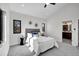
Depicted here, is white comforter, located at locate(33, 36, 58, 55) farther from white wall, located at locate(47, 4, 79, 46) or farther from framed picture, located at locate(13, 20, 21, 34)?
framed picture, located at locate(13, 20, 21, 34)

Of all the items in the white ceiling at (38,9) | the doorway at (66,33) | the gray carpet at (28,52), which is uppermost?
the white ceiling at (38,9)

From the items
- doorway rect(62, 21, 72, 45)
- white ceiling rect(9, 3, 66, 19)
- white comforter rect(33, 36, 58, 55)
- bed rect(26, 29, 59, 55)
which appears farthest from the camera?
white comforter rect(33, 36, 58, 55)

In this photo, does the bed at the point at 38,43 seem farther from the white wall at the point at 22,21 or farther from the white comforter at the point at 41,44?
the white wall at the point at 22,21

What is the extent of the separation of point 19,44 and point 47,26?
1.02m

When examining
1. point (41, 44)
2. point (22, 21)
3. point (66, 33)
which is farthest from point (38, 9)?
point (41, 44)

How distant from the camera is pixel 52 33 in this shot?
2480 mm

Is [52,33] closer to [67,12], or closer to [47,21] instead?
[47,21]

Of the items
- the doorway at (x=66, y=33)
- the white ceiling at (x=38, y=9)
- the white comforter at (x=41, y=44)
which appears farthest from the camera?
the white comforter at (x=41, y=44)

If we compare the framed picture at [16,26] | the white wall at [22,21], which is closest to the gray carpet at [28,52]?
the white wall at [22,21]

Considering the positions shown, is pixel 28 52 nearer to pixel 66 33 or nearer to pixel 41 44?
pixel 41 44

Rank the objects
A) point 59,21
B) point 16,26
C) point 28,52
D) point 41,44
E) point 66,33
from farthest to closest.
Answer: point 41,44 → point 59,21 → point 66,33 → point 28,52 → point 16,26

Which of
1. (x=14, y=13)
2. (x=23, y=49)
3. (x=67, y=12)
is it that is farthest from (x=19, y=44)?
(x=67, y=12)

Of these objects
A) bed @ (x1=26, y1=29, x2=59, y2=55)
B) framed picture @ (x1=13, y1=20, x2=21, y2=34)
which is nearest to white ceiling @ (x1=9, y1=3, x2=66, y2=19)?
framed picture @ (x1=13, y1=20, x2=21, y2=34)

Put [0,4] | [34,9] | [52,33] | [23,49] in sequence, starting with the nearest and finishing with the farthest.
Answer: [0,4] → [34,9] → [23,49] → [52,33]
